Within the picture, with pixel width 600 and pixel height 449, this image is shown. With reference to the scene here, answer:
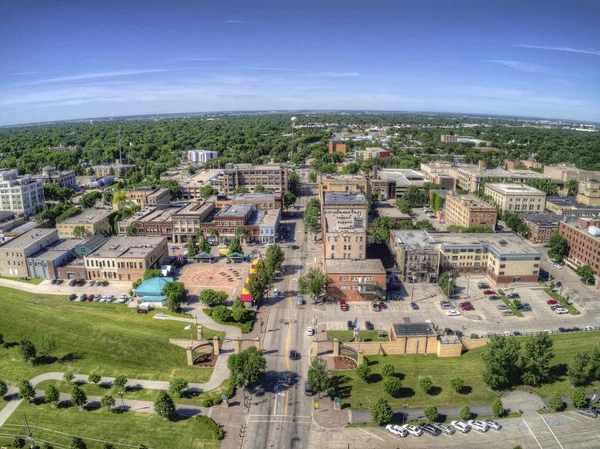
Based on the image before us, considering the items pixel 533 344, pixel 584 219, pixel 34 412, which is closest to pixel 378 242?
pixel 584 219

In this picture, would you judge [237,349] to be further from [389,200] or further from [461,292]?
[389,200]

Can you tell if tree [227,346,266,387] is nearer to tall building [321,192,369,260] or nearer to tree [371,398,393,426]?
tree [371,398,393,426]

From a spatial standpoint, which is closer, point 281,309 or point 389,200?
point 281,309

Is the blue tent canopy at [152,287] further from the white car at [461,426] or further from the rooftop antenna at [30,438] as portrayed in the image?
the white car at [461,426]

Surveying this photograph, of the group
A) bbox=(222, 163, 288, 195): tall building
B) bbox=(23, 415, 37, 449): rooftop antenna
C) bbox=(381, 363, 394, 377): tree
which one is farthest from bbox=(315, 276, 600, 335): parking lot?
bbox=(222, 163, 288, 195): tall building

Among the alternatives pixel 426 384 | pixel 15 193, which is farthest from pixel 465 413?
pixel 15 193

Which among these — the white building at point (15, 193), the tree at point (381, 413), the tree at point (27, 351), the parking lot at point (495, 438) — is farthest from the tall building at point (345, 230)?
the white building at point (15, 193)
